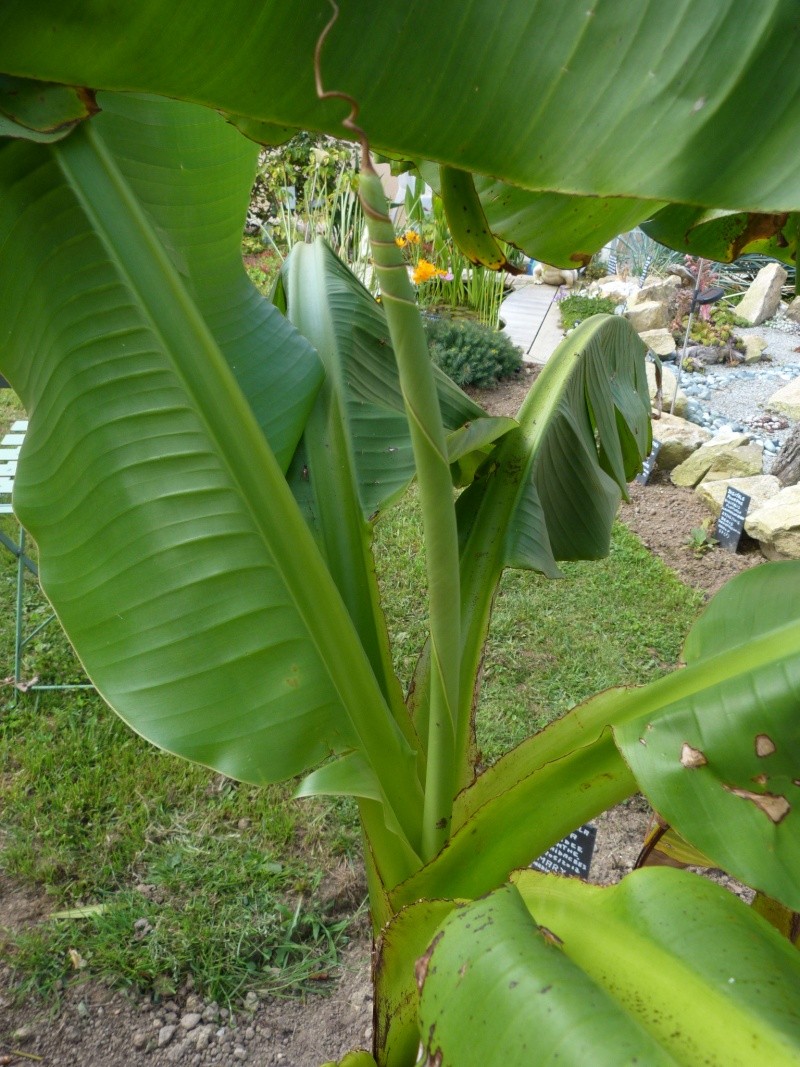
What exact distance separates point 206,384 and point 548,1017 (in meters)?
0.60

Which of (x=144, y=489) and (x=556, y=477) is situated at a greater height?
(x=144, y=489)

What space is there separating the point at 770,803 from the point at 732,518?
2.33m

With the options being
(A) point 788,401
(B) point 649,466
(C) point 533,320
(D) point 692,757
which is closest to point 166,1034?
(D) point 692,757

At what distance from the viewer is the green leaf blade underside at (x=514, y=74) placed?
0.45m

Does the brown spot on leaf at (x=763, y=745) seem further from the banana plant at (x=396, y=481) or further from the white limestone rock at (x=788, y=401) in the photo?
the white limestone rock at (x=788, y=401)

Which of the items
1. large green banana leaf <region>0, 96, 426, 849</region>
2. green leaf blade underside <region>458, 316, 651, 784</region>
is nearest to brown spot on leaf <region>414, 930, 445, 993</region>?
large green banana leaf <region>0, 96, 426, 849</region>

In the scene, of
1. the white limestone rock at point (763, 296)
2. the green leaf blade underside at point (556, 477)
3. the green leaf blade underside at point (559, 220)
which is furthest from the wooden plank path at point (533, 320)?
the green leaf blade underside at point (559, 220)

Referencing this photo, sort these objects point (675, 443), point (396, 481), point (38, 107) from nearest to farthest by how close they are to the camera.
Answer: point (38, 107), point (396, 481), point (675, 443)

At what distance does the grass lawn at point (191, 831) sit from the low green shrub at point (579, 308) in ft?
9.88

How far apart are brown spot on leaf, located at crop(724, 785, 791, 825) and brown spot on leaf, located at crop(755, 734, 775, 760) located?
30 mm

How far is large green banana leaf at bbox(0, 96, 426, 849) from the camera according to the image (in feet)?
2.33

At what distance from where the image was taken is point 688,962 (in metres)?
0.59

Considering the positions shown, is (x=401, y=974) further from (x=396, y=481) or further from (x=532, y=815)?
(x=396, y=481)

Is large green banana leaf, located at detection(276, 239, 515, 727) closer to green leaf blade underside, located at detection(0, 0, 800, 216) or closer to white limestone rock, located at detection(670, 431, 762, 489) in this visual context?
green leaf blade underside, located at detection(0, 0, 800, 216)
